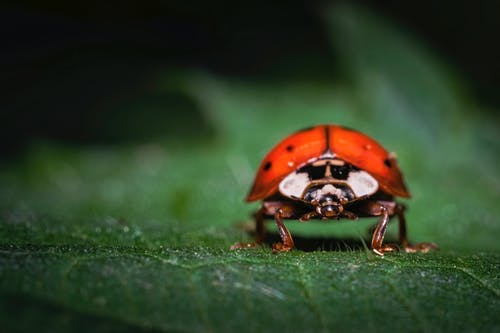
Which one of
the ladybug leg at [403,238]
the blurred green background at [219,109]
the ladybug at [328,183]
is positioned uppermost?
the blurred green background at [219,109]

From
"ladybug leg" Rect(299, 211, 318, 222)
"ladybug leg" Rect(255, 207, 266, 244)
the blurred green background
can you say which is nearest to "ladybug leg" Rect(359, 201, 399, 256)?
the blurred green background

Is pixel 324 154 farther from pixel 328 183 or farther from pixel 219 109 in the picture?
pixel 219 109

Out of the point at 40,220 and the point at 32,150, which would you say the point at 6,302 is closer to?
the point at 40,220

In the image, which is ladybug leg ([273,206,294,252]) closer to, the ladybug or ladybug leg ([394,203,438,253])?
the ladybug

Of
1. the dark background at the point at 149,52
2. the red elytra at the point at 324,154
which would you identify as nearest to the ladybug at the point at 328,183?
the red elytra at the point at 324,154

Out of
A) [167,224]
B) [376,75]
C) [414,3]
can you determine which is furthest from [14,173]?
[414,3]

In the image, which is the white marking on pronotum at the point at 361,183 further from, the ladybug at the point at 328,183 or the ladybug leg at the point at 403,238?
the ladybug leg at the point at 403,238

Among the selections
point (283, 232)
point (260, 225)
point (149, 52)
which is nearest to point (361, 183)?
point (283, 232)

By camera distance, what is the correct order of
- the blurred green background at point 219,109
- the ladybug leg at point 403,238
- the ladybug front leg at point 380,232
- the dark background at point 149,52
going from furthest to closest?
1. the dark background at point 149,52
2. the blurred green background at point 219,109
3. the ladybug leg at point 403,238
4. the ladybug front leg at point 380,232
